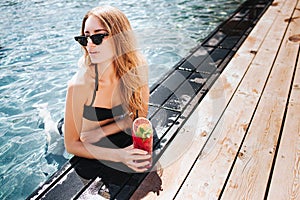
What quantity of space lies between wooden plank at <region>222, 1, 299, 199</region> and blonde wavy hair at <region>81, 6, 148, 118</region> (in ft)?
2.61

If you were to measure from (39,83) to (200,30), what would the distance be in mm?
3242

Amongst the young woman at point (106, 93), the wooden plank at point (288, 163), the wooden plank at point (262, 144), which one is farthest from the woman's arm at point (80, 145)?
the wooden plank at point (288, 163)

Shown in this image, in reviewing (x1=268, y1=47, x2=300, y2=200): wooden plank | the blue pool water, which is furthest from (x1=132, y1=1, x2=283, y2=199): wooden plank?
the blue pool water

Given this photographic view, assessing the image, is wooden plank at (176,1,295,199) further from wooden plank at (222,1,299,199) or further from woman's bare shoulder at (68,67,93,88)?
woman's bare shoulder at (68,67,93,88)

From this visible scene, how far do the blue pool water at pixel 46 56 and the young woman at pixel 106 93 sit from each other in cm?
83

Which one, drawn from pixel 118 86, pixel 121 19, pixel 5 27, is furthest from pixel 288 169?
pixel 5 27

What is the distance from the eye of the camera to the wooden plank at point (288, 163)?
5.24 ft

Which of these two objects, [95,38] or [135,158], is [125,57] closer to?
[95,38]

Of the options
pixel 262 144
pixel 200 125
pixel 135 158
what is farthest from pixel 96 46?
pixel 262 144

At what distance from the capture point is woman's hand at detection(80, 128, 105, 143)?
204 cm

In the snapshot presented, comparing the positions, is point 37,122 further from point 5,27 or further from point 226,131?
point 5,27

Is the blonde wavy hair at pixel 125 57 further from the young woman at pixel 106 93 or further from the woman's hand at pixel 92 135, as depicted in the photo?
the woman's hand at pixel 92 135

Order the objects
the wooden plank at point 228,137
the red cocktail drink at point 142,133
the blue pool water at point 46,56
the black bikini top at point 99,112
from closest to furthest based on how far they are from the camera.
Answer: the red cocktail drink at point 142,133
the wooden plank at point 228,137
the black bikini top at point 99,112
the blue pool water at point 46,56

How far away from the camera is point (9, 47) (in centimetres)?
507
